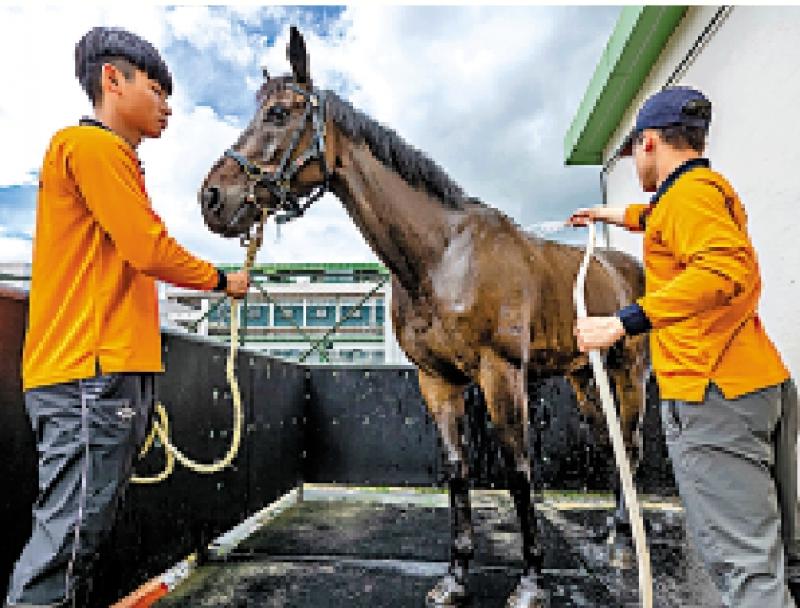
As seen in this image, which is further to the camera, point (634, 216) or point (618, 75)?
point (618, 75)

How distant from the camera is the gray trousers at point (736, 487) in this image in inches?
47.0

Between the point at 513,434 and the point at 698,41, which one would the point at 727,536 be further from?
the point at 698,41

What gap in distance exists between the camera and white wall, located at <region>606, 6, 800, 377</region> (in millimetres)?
2326

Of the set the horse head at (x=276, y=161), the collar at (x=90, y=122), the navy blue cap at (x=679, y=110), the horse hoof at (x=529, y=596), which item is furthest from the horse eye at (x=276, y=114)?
the horse hoof at (x=529, y=596)

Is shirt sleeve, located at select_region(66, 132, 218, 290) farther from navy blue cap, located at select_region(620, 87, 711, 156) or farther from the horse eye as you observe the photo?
navy blue cap, located at select_region(620, 87, 711, 156)

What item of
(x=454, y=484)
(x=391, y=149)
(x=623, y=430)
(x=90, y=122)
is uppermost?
(x=391, y=149)

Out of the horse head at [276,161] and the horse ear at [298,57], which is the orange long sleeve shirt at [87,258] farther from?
the horse ear at [298,57]

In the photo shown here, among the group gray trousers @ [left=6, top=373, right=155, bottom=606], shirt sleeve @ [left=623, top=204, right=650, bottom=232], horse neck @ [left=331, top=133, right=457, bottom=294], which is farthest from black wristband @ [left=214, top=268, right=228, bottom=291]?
shirt sleeve @ [left=623, top=204, right=650, bottom=232]

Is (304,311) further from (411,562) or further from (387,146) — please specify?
(387,146)

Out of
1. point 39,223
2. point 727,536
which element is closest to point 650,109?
point 727,536

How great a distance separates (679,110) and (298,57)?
158 cm

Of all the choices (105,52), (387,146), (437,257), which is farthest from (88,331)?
(387,146)

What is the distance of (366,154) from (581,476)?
3100 millimetres

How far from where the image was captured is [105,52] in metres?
1.33
